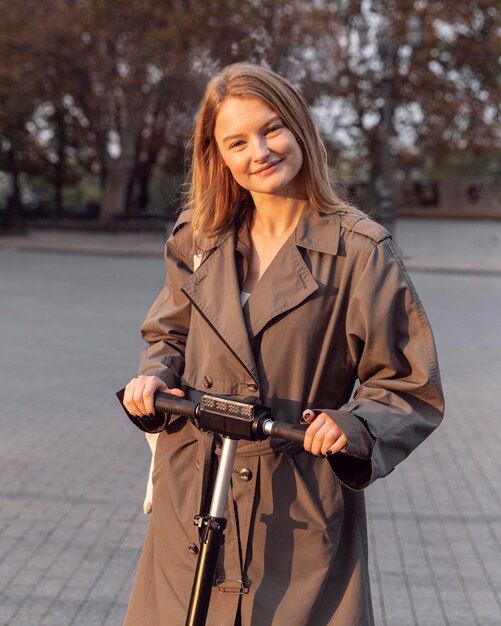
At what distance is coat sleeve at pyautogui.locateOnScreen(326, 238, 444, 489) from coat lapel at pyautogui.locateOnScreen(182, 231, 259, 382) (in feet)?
0.75

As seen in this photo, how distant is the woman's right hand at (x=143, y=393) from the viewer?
84.4 inches

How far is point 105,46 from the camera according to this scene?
32.6 m

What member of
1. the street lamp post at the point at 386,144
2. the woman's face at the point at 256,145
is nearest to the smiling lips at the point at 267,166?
the woman's face at the point at 256,145

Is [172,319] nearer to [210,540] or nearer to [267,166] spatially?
[267,166]

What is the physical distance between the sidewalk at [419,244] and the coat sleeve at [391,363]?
21529 millimetres

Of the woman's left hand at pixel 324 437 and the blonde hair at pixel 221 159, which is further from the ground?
the blonde hair at pixel 221 159

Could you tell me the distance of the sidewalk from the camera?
25.0m

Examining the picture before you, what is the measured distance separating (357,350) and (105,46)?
32068 mm

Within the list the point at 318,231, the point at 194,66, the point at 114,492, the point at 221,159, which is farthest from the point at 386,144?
the point at 318,231

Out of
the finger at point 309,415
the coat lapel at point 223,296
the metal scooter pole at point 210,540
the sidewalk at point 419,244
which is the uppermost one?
the coat lapel at point 223,296

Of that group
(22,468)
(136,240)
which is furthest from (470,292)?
(136,240)

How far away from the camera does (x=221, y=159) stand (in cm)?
235

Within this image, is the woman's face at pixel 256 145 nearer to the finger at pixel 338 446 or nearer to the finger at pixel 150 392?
the finger at pixel 150 392

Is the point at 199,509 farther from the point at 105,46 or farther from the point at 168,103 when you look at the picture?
the point at 168,103
